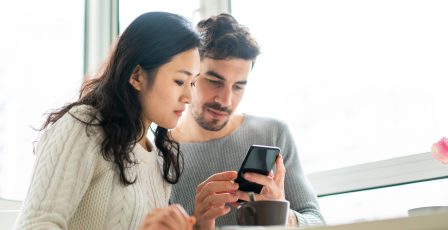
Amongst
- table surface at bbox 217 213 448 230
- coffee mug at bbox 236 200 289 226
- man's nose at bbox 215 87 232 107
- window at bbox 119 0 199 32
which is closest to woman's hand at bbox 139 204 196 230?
coffee mug at bbox 236 200 289 226

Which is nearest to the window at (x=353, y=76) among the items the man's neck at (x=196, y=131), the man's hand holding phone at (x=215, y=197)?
the man's neck at (x=196, y=131)

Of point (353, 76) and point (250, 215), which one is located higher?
point (353, 76)

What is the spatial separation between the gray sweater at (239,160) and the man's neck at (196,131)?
0.02 m

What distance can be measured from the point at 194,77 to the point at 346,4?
2.22 ft

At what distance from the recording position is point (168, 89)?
129 centimetres

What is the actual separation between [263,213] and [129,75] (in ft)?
1.75

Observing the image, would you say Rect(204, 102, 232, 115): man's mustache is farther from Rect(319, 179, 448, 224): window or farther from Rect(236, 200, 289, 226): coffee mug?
Rect(236, 200, 289, 226): coffee mug

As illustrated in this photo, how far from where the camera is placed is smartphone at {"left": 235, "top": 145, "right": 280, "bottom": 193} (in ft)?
3.84

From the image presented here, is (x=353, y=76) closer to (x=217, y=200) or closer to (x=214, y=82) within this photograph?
(x=214, y=82)

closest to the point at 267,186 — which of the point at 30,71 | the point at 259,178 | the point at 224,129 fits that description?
the point at 259,178

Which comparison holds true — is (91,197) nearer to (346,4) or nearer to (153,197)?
(153,197)

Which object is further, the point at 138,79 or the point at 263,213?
the point at 138,79

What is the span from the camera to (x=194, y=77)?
4.43ft

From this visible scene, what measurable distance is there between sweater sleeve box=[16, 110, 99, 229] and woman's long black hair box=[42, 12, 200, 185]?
2.3 inches
